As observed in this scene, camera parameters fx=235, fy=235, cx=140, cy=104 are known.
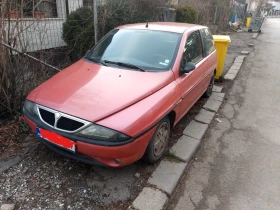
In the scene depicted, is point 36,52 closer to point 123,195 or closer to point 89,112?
point 89,112

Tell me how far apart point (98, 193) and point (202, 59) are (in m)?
2.88

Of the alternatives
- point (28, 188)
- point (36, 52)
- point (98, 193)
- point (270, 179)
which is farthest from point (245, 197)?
point (36, 52)

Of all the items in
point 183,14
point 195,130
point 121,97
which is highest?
point 183,14

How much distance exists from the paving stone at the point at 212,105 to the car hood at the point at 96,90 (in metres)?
1.89

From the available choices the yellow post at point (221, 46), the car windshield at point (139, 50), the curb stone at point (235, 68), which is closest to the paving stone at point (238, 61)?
the curb stone at point (235, 68)

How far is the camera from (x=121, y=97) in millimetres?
2580

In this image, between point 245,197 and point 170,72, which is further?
point 170,72

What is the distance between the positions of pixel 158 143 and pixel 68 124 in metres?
1.16

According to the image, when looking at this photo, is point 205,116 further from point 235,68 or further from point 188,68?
point 235,68

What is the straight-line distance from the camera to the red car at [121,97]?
7.63 feet

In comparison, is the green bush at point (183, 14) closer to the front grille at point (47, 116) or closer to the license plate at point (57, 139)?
the front grille at point (47, 116)

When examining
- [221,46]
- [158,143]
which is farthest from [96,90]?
[221,46]

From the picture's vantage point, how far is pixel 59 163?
291 centimetres

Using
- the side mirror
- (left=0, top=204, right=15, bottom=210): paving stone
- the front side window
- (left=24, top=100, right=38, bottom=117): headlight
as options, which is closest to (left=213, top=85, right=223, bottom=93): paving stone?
the front side window
